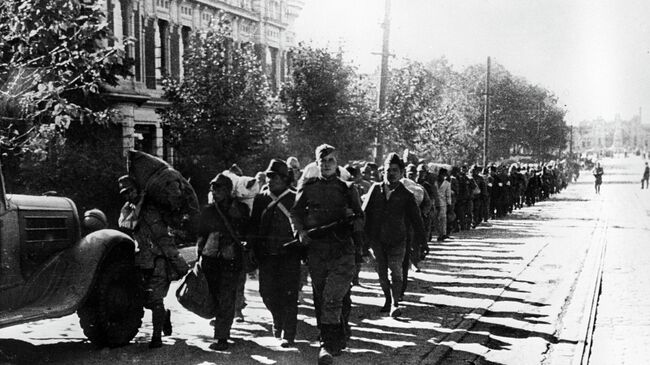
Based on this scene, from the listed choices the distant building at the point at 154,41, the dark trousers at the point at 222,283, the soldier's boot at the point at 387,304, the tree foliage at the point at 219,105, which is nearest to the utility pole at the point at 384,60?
the tree foliage at the point at 219,105

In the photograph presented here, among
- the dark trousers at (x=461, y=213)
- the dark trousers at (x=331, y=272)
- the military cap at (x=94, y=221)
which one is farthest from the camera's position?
the dark trousers at (x=461, y=213)

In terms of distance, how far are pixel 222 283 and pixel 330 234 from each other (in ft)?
4.56

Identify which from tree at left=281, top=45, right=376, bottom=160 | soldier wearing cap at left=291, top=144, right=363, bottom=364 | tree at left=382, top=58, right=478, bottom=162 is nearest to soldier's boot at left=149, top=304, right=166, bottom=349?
soldier wearing cap at left=291, top=144, right=363, bottom=364

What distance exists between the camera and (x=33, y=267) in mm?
7629

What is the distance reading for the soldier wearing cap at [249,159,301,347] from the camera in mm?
8289

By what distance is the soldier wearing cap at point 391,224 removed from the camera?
9.66 meters

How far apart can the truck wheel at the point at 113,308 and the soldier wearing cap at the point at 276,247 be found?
1.26m

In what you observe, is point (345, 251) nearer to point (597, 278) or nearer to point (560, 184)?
point (597, 278)

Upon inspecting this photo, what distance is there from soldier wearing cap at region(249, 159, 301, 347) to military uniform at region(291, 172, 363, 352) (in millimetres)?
679

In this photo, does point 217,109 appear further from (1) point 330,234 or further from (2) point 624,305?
(1) point 330,234

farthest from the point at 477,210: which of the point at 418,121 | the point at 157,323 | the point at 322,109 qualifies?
the point at 157,323

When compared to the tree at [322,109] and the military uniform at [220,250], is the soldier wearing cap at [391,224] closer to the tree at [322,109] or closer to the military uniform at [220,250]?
the military uniform at [220,250]

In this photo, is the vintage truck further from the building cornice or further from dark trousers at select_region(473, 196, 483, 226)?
the building cornice

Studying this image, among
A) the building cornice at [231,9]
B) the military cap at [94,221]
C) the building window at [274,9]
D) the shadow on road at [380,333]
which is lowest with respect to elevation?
the shadow on road at [380,333]
